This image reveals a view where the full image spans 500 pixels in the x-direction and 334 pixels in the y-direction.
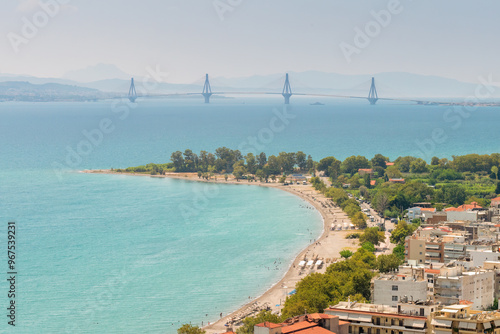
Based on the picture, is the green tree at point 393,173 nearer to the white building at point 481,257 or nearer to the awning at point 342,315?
the white building at point 481,257

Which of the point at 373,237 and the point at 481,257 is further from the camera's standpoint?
the point at 373,237

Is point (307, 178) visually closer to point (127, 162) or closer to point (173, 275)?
point (127, 162)

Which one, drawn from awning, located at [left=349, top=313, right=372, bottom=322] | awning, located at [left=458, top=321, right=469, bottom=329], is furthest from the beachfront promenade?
awning, located at [left=458, top=321, right=469, bottom=329]

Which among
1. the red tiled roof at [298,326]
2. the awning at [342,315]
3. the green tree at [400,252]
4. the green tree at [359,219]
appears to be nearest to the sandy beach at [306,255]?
the green tree at [359,219]

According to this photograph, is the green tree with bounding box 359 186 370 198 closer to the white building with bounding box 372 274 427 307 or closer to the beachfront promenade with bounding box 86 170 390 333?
the beachfront promenade with bounding box 86 170 390 333

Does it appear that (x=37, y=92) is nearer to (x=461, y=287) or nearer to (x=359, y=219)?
(x=359, y=219)

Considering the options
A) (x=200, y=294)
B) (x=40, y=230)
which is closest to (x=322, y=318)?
(x=200, y=294)

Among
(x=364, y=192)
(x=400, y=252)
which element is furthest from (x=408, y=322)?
(x=364, y=192)

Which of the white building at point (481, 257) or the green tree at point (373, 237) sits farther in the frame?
the green tree at point (373, 237)
